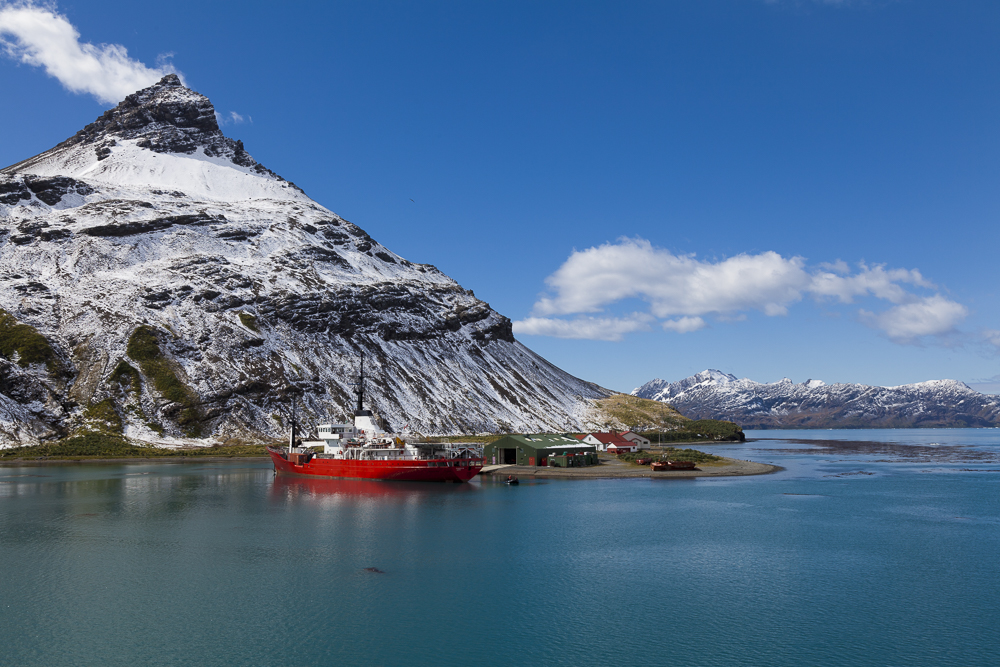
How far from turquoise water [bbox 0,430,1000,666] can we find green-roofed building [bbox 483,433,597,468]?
43.5 metres

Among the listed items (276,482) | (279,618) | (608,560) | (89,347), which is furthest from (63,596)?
(89,347)

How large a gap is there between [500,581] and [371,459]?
65.0 m

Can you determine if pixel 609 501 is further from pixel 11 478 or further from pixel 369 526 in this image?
pixel 11 478

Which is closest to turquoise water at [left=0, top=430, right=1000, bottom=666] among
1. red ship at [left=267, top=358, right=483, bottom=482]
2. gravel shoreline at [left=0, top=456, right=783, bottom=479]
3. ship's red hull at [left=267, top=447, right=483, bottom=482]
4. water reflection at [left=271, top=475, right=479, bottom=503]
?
water reflection at [left=271, top=475, right=479, bottom=503]

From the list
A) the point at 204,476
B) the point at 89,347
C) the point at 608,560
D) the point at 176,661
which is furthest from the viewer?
the point at 89,347

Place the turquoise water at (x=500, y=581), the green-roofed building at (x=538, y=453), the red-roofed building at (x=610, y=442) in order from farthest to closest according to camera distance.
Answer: the red-roofed building at (x=610, y=442)
the green-roofed building at (x=538, y=453)
the turquoise water at (x=500, y=581)

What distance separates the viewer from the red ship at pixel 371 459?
98.1m

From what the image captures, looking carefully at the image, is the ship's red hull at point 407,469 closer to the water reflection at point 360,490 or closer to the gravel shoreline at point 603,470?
the water reflection at point 360,490

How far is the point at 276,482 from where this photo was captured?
99.7 meters

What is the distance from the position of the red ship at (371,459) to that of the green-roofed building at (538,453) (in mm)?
16169

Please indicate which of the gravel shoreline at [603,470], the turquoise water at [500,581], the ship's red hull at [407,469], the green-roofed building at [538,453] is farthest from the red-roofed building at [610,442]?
the turquoise water at [500,581]

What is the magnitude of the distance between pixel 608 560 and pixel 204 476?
8203 centimetres

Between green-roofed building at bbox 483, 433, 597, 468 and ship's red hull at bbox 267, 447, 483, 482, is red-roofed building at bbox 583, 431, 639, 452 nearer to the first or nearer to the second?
green-roofed building at bbox 483, 433, 597, 468

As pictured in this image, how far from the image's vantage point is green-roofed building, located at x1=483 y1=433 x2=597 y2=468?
395ft
